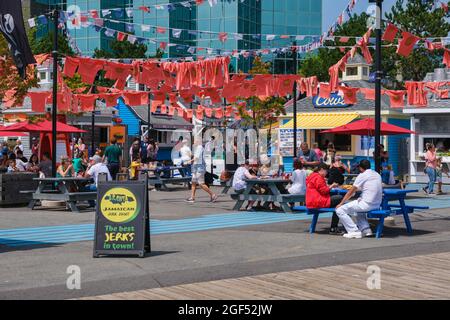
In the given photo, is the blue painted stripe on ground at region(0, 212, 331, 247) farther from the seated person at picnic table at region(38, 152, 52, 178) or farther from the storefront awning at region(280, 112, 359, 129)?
the storefront awning at region(280, 112, 359, 129)

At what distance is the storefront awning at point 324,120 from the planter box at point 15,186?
62.9 feet

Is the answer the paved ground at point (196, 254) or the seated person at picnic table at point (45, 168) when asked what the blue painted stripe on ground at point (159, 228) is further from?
the seated person at picnic table at point (45, 168)

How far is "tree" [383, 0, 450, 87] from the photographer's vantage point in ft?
174

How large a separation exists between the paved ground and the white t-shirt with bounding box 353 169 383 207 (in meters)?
0.70

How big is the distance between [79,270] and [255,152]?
30.6 m

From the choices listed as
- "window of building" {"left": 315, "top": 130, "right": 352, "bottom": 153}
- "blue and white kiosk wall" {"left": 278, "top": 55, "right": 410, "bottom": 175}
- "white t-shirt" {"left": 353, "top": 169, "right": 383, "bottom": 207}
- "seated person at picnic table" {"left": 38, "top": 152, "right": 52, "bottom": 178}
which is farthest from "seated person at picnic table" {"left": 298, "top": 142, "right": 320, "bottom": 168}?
"window of building" {"left": 315, "top": 130, "right": 352, "bottom": 153}

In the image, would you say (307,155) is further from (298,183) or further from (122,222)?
(122,222)

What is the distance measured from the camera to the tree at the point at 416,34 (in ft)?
174

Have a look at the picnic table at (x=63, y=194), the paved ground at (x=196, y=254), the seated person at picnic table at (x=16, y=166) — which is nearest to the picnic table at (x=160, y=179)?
the seated person at picnic table at (x=16, y=166)

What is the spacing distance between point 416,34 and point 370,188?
42.3m

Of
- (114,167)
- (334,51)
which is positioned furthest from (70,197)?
(334,51)

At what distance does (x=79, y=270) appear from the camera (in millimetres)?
10117
